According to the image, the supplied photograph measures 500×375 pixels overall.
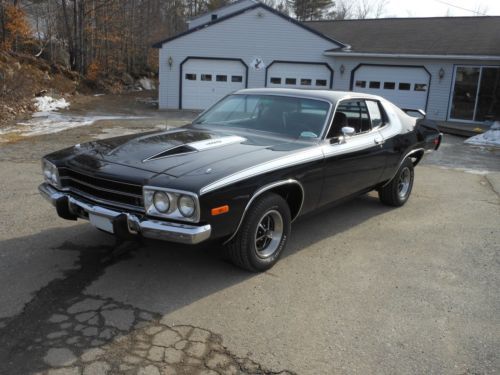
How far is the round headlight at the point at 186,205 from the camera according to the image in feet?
11.5

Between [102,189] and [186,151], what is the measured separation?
783 millimetres

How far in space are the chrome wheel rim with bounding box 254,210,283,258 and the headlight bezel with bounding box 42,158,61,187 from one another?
1.85m

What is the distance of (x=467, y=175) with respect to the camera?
9609mm

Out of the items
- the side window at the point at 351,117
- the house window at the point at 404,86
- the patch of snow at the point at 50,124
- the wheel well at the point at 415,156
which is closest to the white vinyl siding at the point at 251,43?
the house window at the point at 404,86

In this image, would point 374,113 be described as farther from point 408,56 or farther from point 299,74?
point 299,74

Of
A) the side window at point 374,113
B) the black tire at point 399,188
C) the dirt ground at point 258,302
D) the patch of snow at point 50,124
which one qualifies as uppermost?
the side window at point 374,113

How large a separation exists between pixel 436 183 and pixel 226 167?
594 centimetres

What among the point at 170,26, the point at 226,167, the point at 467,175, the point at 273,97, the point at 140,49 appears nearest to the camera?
the point at 226,167

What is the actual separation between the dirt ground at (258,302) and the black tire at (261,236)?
0.15 m

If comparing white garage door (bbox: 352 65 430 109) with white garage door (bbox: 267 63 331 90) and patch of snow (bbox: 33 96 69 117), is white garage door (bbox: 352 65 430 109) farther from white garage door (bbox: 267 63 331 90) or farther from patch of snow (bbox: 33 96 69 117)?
patch of snow (bbox: 33 96 69 117)

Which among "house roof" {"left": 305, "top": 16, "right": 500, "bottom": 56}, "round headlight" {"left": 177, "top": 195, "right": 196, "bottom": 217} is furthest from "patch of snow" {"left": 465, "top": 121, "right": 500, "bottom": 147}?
"round headlight" {"left": 177, "top": 195, "right": 196, "bottom": 217}

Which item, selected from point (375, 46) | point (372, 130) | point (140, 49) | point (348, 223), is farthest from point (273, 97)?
point (140, 49)

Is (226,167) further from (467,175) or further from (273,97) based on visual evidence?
(467,175)

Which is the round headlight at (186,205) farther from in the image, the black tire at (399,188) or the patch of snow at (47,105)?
the patch of snow at (47,105)
